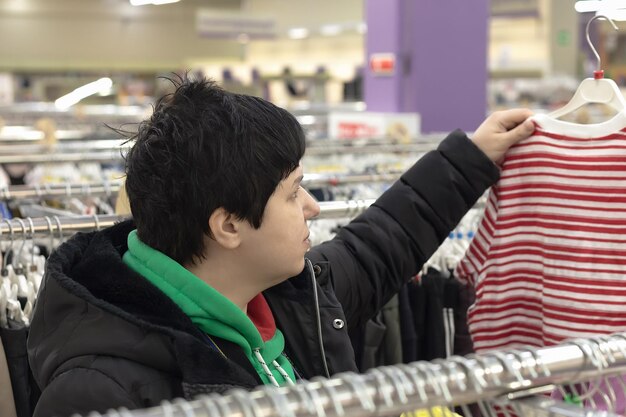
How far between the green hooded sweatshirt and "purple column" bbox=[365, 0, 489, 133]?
16.9 feet

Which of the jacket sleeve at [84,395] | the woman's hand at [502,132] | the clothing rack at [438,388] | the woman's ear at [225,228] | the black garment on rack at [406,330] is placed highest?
the woman's hand at [502,132]

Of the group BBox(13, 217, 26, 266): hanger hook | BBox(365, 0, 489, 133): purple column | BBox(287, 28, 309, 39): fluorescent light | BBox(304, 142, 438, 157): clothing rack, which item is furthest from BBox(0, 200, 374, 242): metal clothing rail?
BBox(287, 28, 309, 39): fluorescent light

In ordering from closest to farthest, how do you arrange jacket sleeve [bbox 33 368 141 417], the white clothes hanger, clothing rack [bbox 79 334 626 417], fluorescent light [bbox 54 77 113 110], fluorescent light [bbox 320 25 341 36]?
clothing rack [bbox 79 334 626 417] → jacket sleeve [bbox 33 368 141 417] → the white clothes hanger → fluorescent light [bbox 320 25 341 36] → fluorescent light [bbox 54 77 113 110]

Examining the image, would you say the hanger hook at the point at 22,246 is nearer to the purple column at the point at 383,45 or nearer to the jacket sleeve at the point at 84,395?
the jacket sleeve at the point at 84,395

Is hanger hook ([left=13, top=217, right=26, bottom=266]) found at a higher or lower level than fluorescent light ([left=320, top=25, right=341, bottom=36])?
lower

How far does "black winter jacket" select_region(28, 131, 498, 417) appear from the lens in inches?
47.3

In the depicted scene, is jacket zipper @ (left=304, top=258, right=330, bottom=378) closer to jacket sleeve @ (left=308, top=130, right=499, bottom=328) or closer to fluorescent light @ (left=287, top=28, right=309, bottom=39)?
jacket sleeve @ (left=308, top=130, right=499, bottom=328)

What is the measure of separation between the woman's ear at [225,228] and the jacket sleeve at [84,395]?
28 cm

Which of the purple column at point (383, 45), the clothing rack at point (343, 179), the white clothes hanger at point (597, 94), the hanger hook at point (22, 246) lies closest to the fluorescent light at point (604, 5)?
the white clothes hanger at point (597, 94)

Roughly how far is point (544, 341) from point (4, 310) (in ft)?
3.65

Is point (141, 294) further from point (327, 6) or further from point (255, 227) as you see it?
point (327, 6)

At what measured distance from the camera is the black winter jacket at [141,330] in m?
1.20

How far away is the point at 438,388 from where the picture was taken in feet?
2.94

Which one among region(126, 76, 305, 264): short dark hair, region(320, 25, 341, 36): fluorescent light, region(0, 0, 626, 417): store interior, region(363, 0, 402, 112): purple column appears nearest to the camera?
region(0, 0, 626, 417): store interior
